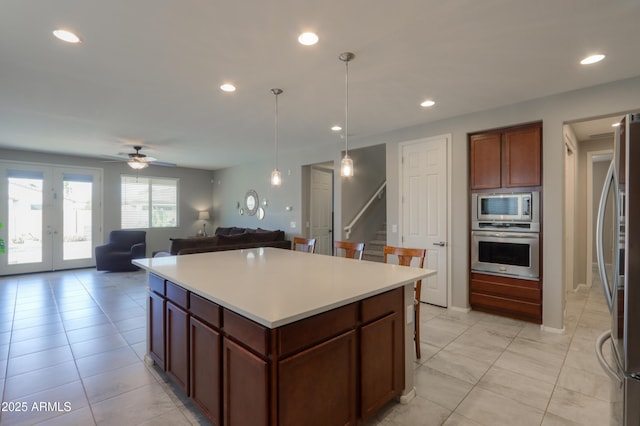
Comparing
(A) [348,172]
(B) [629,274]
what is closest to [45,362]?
(A) [348,172]

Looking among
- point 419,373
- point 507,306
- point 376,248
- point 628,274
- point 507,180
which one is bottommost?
point 419,373

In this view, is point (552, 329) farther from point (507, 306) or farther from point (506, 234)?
point (506, 234)

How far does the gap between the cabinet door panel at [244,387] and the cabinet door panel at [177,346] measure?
529 millimetres

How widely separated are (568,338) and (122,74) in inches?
209

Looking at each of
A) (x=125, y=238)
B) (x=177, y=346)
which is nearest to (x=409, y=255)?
(x=177, y=346)

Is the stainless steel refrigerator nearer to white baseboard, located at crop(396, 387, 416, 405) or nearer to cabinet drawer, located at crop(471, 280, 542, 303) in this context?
white baseboard, located at crop(396, 387, 416, 405)

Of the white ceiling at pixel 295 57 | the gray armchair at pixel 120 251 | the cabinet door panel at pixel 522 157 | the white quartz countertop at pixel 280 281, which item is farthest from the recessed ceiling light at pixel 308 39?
the gray armchair at pixel 120 251

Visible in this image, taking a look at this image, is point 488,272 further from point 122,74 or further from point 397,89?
point 122,74

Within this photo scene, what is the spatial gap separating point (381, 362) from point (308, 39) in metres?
2.36

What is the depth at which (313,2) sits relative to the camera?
1866 millimetres

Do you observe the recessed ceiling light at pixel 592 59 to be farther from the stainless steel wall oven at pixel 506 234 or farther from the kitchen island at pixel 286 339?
the kitchen island at pixel 286 339

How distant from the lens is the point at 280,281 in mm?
2014

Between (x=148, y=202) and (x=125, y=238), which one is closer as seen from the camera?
(x=125, y=238)

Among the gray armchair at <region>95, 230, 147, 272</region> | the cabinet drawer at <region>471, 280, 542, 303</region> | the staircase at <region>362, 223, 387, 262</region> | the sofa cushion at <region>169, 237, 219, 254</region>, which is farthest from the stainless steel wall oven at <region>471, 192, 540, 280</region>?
the gray armchair at <region>95, 230, 147, 272</region>
